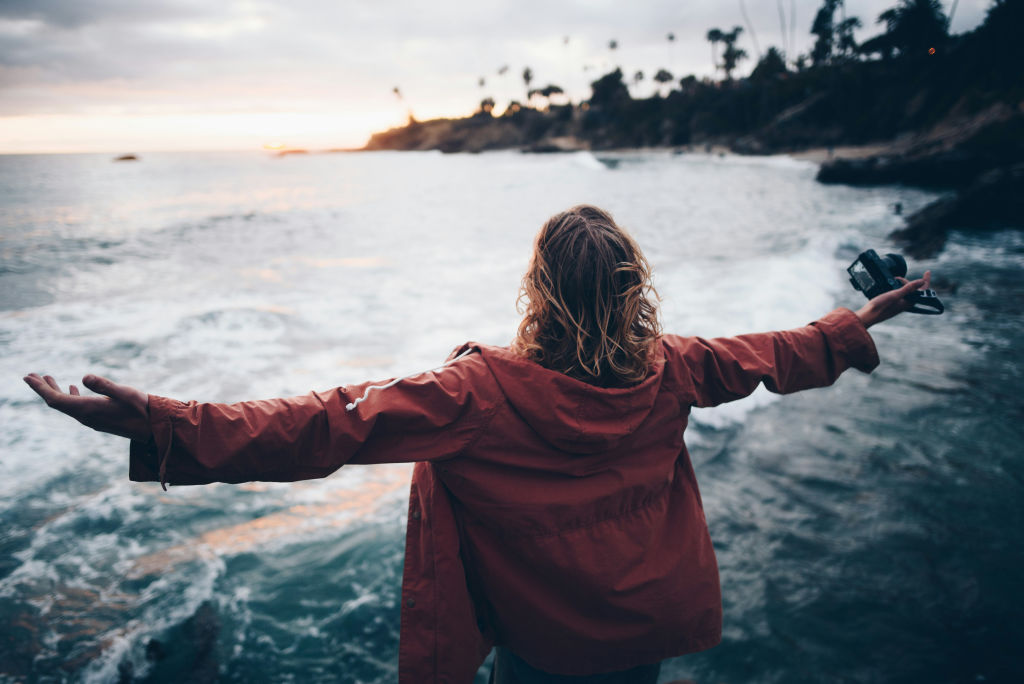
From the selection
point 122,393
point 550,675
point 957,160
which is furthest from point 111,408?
point 957,160

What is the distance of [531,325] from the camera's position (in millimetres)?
1538

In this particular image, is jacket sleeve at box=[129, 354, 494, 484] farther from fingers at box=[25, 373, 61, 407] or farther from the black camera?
the black camera

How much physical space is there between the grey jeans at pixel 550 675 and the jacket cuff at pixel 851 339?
125 centimetres

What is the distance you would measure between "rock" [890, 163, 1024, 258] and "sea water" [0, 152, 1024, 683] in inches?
86.6

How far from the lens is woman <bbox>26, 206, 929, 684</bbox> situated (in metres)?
1.24

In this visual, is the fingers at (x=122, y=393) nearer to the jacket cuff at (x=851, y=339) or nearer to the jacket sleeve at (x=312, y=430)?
the jacket sleeve at (x=312, y=430)

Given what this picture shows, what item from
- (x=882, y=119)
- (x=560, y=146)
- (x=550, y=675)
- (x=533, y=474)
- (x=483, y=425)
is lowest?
(x=550, y=675)

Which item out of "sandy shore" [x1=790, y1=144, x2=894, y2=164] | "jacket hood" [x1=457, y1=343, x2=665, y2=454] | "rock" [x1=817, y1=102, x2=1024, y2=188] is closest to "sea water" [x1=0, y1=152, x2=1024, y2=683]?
"jacket hood" [x1=457, y1=343, x2=665, y2=454]

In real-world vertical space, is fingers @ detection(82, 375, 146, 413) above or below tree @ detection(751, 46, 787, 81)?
below

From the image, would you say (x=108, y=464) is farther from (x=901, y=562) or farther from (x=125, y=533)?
(x=901, y=562)

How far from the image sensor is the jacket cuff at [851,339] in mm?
1805

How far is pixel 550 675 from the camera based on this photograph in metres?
1.76

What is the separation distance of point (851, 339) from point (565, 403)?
3.69 feet

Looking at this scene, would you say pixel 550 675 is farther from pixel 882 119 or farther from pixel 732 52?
pixel 732 52
